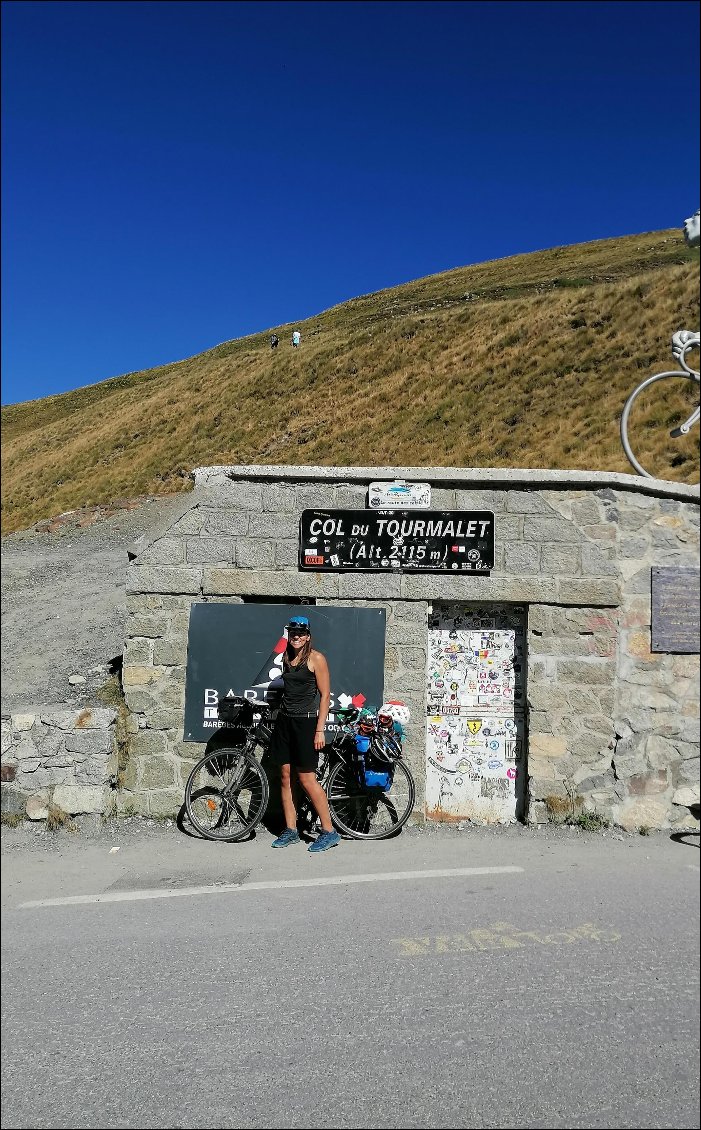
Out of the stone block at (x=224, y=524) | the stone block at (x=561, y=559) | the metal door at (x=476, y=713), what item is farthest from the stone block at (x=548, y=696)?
the stone block at (x=224, y=524)

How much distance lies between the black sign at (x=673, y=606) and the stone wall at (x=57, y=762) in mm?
4602

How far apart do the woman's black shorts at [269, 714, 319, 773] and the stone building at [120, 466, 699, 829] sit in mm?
1324

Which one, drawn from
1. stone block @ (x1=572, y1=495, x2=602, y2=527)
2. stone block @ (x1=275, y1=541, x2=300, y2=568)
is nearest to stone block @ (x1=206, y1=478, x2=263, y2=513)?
stone block @ (x1=275, y1=541, x2=300, y2=568)

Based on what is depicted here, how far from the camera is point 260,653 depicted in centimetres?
495

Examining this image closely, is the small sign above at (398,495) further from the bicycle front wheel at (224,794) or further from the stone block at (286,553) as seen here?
the bicycle front wheel at (224,794)

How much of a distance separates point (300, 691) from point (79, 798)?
7.76 feet

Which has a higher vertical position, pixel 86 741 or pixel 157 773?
pixel 86 741

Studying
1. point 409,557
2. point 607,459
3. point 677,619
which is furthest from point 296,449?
point 607,459

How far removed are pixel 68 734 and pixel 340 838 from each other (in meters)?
2.23

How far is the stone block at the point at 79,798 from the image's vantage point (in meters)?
4.88

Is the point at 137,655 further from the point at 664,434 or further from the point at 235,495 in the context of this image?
the point at 664,434

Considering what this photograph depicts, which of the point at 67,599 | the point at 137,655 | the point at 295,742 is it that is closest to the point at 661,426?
the point at 295,742

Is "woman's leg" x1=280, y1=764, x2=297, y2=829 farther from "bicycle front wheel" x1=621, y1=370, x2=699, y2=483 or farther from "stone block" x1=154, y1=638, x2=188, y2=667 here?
"bicycle front wheel" x1=621, y1=370, x2=699, y2=483

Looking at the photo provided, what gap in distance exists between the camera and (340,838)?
4.57m
